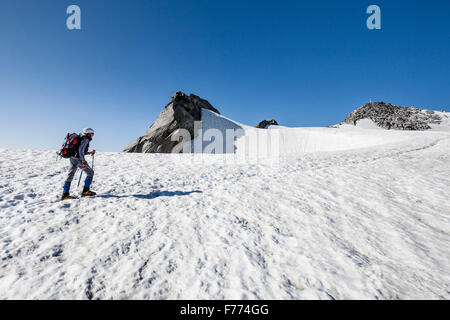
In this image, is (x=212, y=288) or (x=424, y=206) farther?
(x=424, y=206)

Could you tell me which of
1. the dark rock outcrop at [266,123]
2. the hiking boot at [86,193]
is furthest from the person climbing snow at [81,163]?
the dark rock outcrop at [266,123]

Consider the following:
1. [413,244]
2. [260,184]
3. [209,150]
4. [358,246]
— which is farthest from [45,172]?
[209,150]

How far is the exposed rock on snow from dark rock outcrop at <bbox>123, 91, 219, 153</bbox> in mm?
65394

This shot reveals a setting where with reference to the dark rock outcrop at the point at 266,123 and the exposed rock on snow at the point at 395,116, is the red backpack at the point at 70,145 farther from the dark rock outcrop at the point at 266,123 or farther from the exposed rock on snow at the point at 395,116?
the exposed rock on snow at the point at 395,116

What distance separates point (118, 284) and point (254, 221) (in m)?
3.21

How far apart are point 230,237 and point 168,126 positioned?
105 feet

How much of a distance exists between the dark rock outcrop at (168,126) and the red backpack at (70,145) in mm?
25274

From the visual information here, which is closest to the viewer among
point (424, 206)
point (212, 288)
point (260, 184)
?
point (212, 288)

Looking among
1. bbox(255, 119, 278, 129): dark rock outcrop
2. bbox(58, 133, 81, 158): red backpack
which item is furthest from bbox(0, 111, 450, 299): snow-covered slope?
bbox(255, 119, 278, 129): dark rock outcrop

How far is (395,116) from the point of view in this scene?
68750mm

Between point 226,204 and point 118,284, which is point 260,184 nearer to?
point 226,204

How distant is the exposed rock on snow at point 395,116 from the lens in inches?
2442

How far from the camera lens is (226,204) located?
Answer: 6.00m

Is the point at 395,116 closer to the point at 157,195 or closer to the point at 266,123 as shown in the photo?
the point at 266,123
